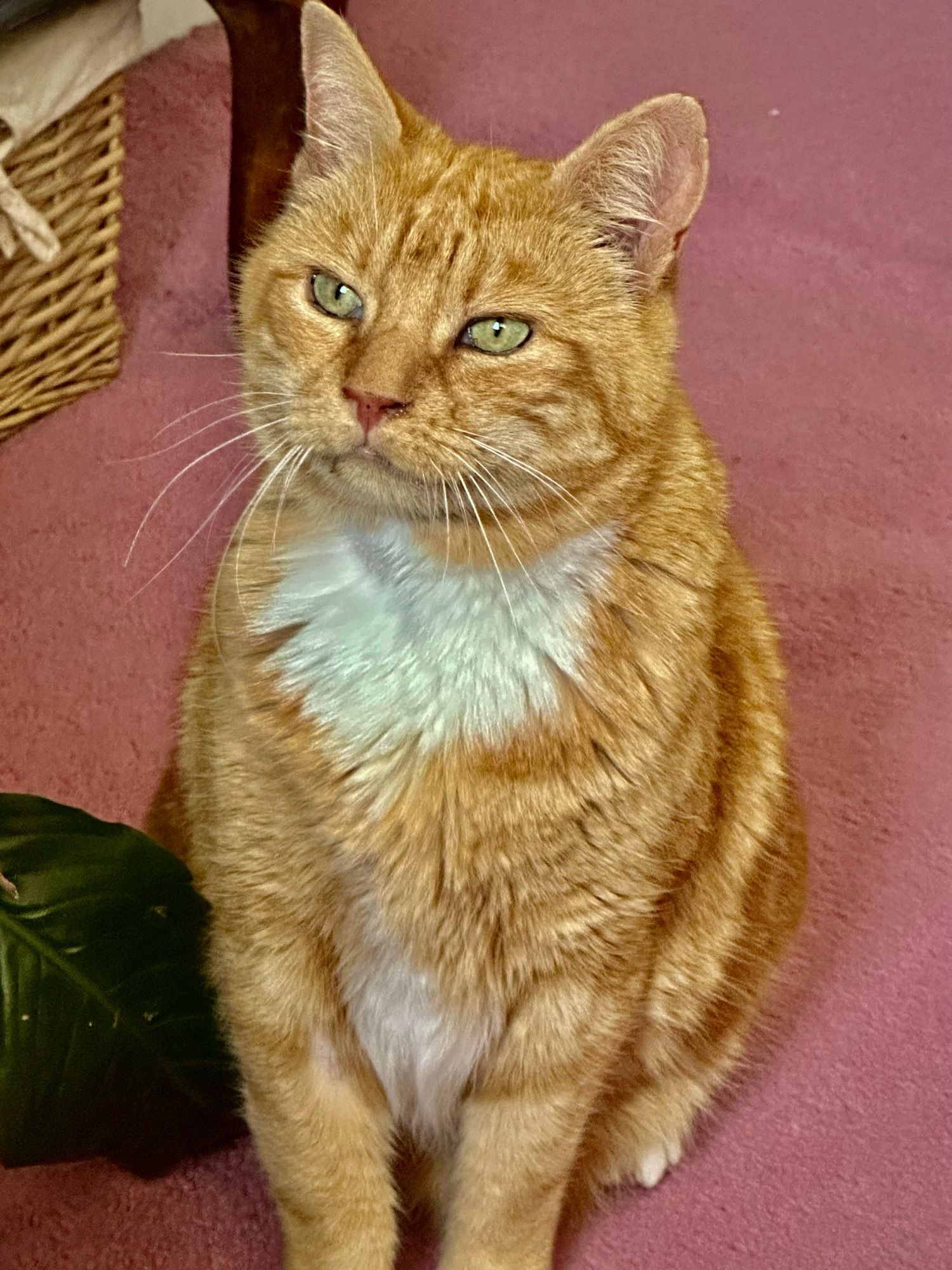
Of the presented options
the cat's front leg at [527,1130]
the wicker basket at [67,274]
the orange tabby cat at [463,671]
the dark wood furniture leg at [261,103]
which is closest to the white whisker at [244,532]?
the orange tabby cat at [463,671]

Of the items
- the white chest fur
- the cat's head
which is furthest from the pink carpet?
the cat's head

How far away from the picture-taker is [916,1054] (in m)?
1.49

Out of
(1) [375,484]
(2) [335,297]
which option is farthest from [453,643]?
(2) [335,297]

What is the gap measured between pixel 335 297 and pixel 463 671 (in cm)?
29

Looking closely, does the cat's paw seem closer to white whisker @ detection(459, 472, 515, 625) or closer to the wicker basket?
white whisker @ detection(459, 472, 515, 625)

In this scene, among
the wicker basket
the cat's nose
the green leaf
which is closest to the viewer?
the cat's nose

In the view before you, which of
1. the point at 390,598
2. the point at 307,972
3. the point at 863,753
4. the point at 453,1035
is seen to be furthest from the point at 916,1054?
the point at 390,598

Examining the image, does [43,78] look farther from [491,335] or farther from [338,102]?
[491,335]

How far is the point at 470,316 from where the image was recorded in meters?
1.00

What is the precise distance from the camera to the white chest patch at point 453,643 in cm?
107

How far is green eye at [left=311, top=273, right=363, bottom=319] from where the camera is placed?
1034 millimetres

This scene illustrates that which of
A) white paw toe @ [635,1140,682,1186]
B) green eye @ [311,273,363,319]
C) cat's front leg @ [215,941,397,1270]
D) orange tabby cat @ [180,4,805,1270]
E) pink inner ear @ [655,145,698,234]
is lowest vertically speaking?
white paw toe @ [635,1140,682,1186]

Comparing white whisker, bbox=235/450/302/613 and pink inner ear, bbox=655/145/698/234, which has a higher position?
pink inner ear, bbox=655/145/698/234

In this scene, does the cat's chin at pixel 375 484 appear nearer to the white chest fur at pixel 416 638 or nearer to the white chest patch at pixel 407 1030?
the white chest fur at pixel 416 638
